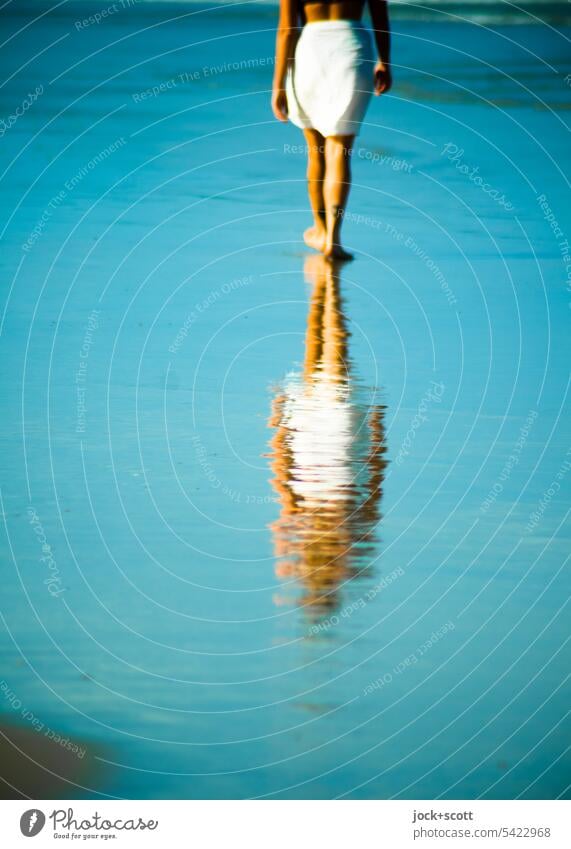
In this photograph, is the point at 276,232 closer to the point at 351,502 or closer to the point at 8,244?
the point at 8,244

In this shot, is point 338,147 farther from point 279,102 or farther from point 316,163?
point 279,102

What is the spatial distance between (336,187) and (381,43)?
898mm

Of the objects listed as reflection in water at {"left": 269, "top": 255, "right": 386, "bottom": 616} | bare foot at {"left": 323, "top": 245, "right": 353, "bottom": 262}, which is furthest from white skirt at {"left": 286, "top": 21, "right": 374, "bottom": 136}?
reflection in water at {"left": 269, "top": 255, "right": 386, "bottom": 616}

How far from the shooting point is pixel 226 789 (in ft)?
10.4

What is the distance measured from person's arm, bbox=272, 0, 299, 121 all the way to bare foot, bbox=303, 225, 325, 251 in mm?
653

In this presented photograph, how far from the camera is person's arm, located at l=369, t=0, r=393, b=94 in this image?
7387 millimetres

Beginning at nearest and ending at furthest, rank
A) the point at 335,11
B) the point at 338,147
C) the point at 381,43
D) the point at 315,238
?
the point at 315,238 → the point at 335,11 → the point at 338,147 → the point at 381,43

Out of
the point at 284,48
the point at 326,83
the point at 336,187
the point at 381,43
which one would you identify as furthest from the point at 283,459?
the point at 381,43

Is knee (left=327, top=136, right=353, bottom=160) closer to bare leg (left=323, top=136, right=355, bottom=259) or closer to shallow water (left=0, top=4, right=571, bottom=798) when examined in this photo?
bare leg (left=323, top=136, right=355, bottom=259)

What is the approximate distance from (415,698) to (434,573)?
1.95 feet

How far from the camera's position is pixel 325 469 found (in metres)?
4.66

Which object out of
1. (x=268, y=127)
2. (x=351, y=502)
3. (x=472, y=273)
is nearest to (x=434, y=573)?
(x=351, y=502)

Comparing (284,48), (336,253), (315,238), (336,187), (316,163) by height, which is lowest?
(336,253)

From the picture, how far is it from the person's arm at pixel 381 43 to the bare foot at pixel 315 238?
79cm
